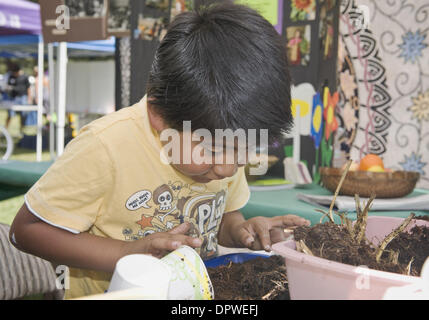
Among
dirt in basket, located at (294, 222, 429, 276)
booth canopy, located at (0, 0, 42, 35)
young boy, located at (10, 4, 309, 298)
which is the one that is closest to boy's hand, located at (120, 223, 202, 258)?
young boy, located at (10, 4, 309, 298)

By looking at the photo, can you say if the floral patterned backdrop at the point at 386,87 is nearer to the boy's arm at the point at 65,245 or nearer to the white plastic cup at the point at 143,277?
the boy's arm at the point at 65,245

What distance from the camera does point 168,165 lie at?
2.09 ft

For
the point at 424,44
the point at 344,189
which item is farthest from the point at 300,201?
the point at 424,44

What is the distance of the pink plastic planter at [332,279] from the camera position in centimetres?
33

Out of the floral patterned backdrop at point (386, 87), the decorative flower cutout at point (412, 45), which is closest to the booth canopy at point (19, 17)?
the floral patterned backdrop at point (386, 87)

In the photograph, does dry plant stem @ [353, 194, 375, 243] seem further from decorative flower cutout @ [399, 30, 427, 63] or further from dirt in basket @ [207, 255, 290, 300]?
Result: decorative flower cutout @ [399, 30, 427, 63]

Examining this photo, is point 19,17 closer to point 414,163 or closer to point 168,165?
point 414,163

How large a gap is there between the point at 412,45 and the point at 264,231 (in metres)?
0.87

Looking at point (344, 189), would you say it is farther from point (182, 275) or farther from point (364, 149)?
point (182, 275)

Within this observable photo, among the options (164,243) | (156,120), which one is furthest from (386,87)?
(164,243)

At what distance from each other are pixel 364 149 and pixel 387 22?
1.18ft

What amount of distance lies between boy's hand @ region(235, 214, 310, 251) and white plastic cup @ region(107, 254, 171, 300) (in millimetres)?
277

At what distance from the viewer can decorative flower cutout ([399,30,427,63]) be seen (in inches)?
47.8

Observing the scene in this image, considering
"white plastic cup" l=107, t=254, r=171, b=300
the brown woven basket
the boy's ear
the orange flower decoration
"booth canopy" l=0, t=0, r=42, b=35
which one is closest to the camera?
"white plastic cup" l=107, t=254, r=171, b=300
